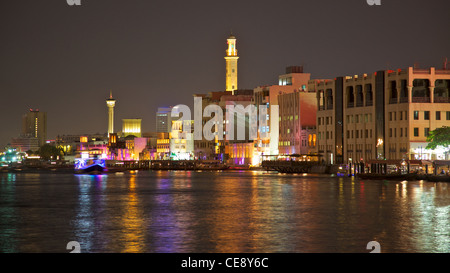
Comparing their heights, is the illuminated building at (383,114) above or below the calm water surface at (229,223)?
above

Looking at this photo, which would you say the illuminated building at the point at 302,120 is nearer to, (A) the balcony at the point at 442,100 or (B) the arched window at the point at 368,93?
(B) the arched window at the point at 368,93

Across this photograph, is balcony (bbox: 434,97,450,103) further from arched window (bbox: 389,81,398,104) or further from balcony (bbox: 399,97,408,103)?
arched window (bbox: 389,81,398,104)

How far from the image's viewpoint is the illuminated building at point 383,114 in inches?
5428

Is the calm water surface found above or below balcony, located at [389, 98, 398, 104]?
below

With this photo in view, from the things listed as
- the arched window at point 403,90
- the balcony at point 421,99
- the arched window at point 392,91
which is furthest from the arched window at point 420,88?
the arched window at point 392,91

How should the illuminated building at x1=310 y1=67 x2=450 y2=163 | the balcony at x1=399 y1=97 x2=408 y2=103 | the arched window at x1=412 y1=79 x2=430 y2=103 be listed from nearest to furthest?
the illuminated building at x1=310 y1=67 x2=450 y2=163 → the arched window at x1=412 y1=79 x2=430 y2=103 → the balcony at x1=399 y1=97 x2=408 y2=103

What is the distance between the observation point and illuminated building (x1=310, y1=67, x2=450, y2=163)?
138 meters

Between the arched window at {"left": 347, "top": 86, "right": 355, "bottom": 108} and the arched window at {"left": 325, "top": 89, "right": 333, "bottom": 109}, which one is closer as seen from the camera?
the arched window at {"left": 347, "top": 86, "right": 355, "bottom": 108}

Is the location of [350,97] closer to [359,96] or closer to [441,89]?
[359,96]

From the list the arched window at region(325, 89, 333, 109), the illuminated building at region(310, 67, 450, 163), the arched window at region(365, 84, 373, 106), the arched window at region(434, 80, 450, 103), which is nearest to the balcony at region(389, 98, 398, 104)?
the illuminated building at region(310, 67, 450, 163)

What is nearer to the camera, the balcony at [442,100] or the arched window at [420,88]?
the balcony at [442,100]
